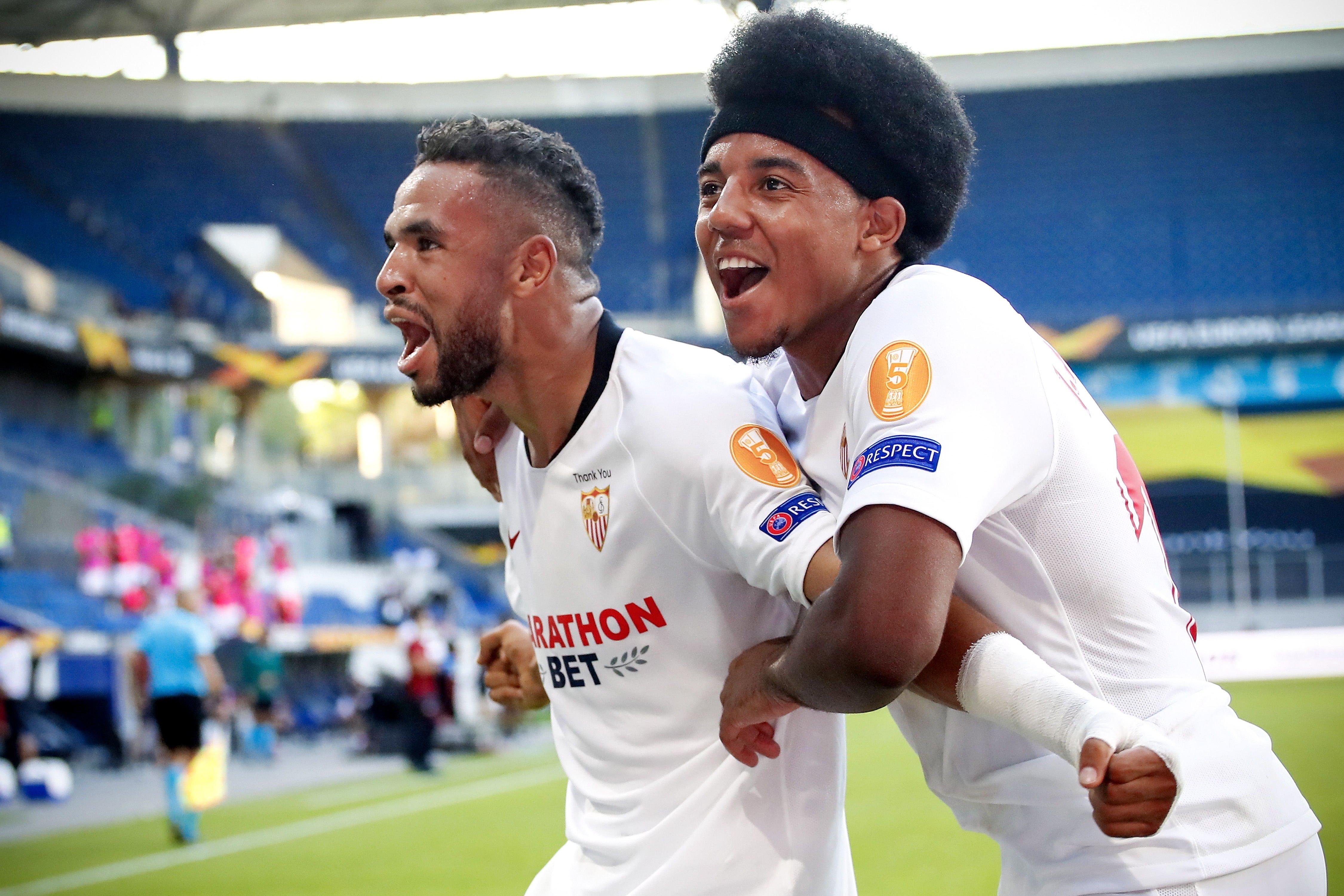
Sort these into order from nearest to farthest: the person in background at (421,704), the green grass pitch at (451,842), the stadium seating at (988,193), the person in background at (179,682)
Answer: the green grass pitch at (451,842) < the person in background at (179,682) < the person in background at (421,704) < the stadium seating at (988,193)

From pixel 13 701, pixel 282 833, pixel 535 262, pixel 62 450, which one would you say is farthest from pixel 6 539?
pixel 535 262

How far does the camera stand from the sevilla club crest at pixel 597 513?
2.09 m

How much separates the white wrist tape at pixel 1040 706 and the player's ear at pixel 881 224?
68 centimetres

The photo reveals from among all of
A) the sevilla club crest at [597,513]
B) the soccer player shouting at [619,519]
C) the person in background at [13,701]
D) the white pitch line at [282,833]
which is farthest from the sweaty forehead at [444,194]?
the person in background at [13,701]

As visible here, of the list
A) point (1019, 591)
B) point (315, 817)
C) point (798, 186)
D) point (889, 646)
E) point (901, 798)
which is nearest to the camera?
point (889, 646)

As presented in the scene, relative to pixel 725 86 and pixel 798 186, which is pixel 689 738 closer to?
pixel 798 186

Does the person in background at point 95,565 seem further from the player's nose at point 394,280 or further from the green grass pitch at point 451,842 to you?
the player's nose at point 394,280

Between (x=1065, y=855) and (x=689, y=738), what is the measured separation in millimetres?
645

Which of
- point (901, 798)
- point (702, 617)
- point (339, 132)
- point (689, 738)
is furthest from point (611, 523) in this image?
point (339, 132)

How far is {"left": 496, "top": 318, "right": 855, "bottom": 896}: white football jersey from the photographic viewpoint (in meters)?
1.98

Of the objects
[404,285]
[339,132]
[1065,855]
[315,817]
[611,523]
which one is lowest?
[315,817]

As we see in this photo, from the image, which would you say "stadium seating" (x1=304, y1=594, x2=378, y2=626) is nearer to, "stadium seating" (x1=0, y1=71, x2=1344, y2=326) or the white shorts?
"stadium seating" (x1=0, y1=71, x2=1344, y2=326)

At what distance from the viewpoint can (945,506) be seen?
57.3 inches

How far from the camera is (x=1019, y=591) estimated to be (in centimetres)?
169
